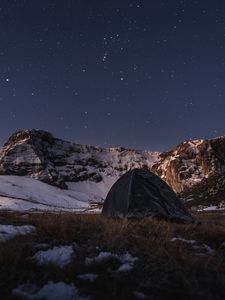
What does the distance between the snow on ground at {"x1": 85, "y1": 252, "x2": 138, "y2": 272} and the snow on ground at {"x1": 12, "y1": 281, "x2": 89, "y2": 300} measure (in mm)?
942

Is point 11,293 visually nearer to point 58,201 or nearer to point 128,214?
point 128,214

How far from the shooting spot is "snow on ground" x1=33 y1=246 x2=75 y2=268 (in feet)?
17.9

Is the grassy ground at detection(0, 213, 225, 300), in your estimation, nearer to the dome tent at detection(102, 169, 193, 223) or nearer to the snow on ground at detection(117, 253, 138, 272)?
the snow on ground at detection(117, 253, 138, 272)

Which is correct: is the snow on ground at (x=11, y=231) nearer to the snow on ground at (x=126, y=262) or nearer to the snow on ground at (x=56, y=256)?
the snow on ground at (x=56, y=256)

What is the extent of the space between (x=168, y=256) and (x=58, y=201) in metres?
148

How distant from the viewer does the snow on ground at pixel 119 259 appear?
5348mm

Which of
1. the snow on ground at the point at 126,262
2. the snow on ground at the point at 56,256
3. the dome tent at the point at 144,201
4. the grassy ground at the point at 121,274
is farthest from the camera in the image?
the dome tent at the point at 144,201

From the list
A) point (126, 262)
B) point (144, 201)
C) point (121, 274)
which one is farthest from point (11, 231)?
point (144, 201)

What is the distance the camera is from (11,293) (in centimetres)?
432

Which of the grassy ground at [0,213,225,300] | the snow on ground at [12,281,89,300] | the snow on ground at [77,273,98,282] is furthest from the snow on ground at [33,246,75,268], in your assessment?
the snow on ground at [12,281,89,300]

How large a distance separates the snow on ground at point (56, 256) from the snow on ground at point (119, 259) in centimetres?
32

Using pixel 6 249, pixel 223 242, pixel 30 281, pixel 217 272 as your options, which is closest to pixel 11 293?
pixel 30 281

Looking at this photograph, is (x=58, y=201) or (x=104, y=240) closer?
(x=104, y=240)

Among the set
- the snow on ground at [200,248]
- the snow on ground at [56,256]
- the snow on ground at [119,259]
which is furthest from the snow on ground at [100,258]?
the snow on ground at [200,248]
